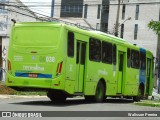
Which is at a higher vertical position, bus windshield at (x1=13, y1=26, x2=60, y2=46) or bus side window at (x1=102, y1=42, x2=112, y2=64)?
bus windshield at (x1=13, y1=26, x2=60, y2=46)

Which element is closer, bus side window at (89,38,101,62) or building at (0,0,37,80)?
bus side window at (89,38,101,62)

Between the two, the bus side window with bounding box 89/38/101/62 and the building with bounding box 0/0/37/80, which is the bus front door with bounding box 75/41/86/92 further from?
the building with bounding box 0/0/37/80

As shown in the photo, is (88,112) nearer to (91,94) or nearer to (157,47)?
(91,94)

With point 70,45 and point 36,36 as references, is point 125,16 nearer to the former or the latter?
point 70,45

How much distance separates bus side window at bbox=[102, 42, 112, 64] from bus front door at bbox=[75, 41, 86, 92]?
6.32 ft

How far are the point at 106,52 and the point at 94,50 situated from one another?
1344 mm

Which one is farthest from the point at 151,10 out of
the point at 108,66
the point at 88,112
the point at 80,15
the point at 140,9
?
the point at 88,112

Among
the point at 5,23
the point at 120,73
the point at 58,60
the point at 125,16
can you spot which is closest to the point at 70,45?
the point at 58,60

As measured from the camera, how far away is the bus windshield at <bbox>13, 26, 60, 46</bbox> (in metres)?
19.2

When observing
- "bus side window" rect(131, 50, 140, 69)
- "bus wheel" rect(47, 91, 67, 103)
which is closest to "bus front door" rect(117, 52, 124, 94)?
"bus side window" rect(131, 50, 140, 69)

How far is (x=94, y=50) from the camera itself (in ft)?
70.5

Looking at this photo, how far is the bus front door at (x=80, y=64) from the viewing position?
2023 centimetres

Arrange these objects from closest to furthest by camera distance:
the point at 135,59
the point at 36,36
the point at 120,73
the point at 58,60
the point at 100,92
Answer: the point at 58,60 → the point at 36,36 → the point at 100,92 → the point at 120,73 → the point at 135,59

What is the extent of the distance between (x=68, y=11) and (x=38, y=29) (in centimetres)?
6909
